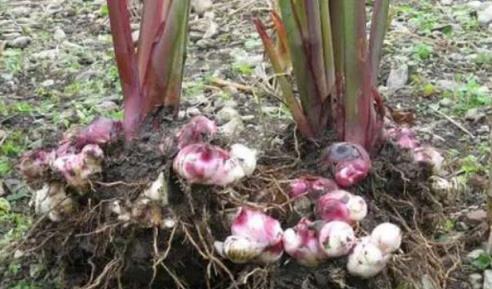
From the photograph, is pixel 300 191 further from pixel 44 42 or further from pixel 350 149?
pixel 44 42

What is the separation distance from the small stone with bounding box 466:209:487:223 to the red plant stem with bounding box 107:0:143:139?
0.58m

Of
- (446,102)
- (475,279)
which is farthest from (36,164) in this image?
(446,102)

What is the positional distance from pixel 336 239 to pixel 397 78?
113 cm

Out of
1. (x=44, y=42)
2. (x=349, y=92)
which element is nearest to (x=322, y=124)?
(x=349, y=92)

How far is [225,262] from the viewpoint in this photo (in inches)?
55.1

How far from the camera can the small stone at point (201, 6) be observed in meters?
2.95

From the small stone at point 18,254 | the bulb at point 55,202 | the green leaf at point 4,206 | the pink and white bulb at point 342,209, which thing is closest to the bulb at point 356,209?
the pink and white bulb at point 342,209

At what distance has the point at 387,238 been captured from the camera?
1.37 meters

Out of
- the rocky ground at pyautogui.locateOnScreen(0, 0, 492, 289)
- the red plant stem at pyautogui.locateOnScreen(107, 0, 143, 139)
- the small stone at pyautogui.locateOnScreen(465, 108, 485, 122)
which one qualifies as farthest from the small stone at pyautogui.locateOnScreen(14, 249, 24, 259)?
the small stone at pyautogui.locateOnScreen(465, 108, 485, 122)

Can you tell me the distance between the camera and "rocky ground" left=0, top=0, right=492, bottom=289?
182cm

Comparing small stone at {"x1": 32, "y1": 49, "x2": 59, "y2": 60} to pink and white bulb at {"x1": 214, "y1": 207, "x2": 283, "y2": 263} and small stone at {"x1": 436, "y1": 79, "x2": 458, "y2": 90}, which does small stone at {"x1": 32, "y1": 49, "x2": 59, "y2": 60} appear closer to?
small stone at {"x1": 436, "y1": 79, "x2": 458, "y2": 90}

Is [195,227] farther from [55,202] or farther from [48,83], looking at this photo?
[48,83]

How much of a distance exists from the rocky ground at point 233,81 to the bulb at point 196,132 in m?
0.32

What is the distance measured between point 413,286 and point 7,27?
1829 millimetres
